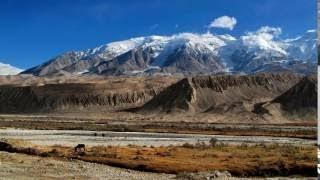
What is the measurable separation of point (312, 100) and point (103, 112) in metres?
69.4

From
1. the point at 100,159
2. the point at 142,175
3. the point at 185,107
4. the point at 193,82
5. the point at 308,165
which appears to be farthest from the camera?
the point at 193,82

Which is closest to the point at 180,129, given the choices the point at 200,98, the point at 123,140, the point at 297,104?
the point at 123,140

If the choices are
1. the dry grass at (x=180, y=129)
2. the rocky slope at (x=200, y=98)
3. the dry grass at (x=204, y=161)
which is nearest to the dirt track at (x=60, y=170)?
the dry grass at (x=204, y=161)

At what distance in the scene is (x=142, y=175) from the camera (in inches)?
1318

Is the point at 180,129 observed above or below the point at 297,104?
below

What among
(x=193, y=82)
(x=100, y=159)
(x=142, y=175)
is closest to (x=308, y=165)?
(x=142, y=175)

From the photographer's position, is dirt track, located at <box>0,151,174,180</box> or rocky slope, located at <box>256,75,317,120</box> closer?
dirt track, located at <box>0,151,174,180</box>

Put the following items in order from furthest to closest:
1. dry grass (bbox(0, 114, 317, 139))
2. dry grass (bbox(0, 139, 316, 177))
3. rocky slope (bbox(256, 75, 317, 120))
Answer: rocky slope (bbox(256, 75, 317, 120)) → dry grass (bbox(0, 114, 317, 139)) → dry grass (bbox(0, 139, 316, 177))

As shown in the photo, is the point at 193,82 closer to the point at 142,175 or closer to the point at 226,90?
→ the point at 226,90

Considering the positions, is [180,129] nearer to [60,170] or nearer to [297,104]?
[297,104]

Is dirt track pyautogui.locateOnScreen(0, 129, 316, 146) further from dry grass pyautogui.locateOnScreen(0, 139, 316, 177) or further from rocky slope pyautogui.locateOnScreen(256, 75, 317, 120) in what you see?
rocky slope pyautogui.locateOnScreen(256, 75, 317, 120)

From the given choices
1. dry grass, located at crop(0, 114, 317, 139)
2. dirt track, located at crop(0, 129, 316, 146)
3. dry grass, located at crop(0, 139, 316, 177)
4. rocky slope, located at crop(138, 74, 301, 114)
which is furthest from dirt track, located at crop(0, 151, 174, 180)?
rocky slope, located at crop(138, 74, 301, 114)

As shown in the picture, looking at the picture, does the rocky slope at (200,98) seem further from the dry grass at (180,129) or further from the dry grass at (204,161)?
the dry grass at (204,161)

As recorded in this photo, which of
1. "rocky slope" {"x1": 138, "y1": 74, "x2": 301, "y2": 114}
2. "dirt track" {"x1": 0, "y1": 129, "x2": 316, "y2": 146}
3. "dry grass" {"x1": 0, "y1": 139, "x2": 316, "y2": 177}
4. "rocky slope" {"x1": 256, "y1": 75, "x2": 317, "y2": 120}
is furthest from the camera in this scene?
"rocky slope" {"x1": 138, "y1": 74, "x2": 301, "y2": 114}
